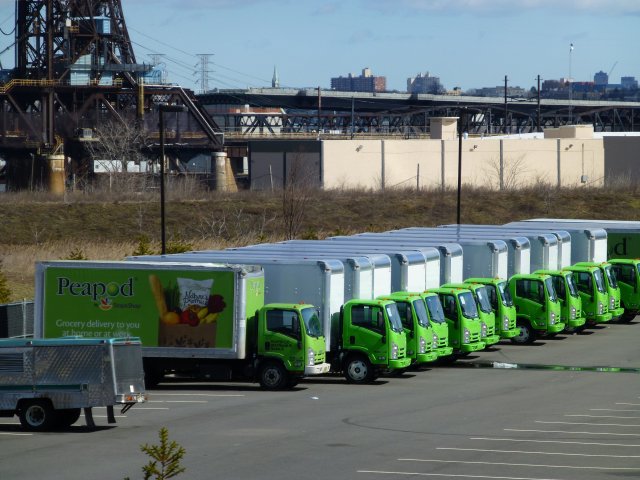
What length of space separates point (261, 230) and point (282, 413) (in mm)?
52796

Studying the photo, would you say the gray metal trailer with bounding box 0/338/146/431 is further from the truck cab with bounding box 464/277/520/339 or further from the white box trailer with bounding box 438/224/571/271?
the white box trailer with bounding box 438/224/571/271

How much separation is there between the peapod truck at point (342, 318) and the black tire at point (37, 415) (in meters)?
8.35

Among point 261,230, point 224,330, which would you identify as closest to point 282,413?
point 224,330

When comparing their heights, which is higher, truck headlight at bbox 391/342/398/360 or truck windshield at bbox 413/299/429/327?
truck windshield at bbox 413/299/429/327

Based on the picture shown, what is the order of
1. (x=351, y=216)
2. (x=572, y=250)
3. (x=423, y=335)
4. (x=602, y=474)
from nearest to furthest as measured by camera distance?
(x=602, y=474) < (x=423, y=335) < (x=572, y=250) < (x=351, y=216)

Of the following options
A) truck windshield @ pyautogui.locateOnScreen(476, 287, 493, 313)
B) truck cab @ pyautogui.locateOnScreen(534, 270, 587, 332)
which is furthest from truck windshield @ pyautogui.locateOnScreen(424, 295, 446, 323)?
truck cab @ pyautogui.locateOnScreen(534, 270, 587, 332)

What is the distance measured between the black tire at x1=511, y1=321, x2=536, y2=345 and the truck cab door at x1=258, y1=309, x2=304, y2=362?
1256cm

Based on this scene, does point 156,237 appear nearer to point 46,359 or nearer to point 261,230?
point 261,230

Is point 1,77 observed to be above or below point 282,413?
above

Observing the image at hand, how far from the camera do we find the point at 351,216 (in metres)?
83.8

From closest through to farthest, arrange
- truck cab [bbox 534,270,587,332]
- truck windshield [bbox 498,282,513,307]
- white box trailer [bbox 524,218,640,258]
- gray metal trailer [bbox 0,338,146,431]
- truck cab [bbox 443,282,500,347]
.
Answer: gray metal trailer [bbox 0,338,146,431] → truck cab [bbox 443,282,500,347] → truck windshield [bbox 498,282,513,307] → truck cab [bbox 534,270,587,332] → white box trailer [bbox 524,218,640,258]

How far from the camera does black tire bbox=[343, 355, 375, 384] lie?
3033 centimetres

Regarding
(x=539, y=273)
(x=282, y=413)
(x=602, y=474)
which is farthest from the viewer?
(x=539, y=273)

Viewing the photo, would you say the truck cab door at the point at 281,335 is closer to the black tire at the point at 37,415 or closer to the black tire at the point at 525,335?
the black tire at the point at 37,415
